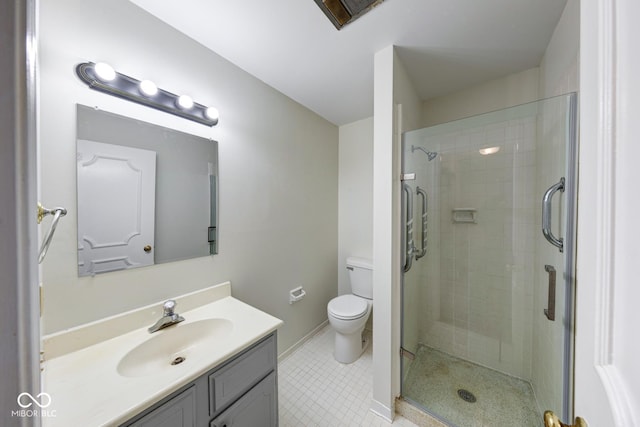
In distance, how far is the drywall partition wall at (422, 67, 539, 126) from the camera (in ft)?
5.45

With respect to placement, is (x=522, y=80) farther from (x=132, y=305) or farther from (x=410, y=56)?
(x=132, y=305)

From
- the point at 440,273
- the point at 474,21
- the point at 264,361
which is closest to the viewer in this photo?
the point at 264,361

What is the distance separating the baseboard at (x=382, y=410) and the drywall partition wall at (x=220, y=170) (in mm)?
834

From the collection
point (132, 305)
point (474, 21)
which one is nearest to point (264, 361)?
point (132, 305)

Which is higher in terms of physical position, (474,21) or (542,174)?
(474,21)

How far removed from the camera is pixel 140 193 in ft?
3.72

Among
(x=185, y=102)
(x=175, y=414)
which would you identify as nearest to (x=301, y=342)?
(x=175, y=414)

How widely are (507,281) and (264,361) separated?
182 cm

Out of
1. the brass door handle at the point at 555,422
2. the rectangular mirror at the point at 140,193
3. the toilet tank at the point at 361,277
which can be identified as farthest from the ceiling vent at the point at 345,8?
the toilet tank at the point at 361,277

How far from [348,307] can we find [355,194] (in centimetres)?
120

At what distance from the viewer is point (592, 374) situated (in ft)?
1.20

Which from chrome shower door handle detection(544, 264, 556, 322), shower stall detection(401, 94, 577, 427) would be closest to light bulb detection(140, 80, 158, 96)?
shower stall detection(401, 94, 577, 427)

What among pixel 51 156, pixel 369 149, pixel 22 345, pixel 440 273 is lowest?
pixel 440 273

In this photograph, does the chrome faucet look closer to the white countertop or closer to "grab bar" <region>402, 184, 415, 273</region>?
the white countertop
